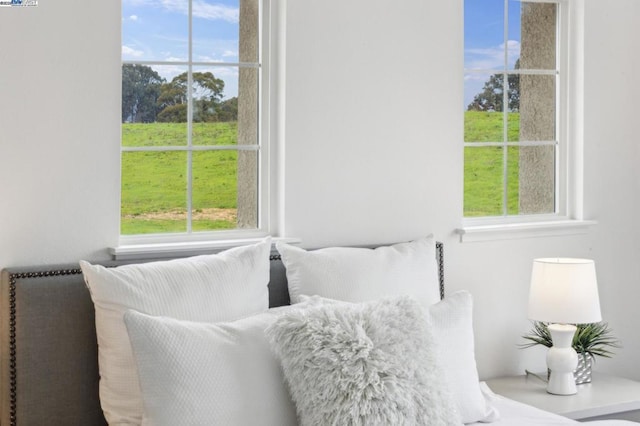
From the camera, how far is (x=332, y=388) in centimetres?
257

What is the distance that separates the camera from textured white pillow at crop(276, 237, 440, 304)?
329 cm

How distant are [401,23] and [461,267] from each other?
44.0 inches

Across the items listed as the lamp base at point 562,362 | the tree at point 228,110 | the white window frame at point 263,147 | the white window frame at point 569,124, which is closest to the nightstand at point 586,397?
the lamp base at point 562,362

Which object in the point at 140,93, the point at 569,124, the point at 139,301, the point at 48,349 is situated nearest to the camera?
the point at 139,301

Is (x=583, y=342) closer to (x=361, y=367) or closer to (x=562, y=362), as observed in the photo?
(x=562, y=362)

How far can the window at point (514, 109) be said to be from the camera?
4.21 m

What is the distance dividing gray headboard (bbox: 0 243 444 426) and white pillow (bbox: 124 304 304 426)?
19.1 inches

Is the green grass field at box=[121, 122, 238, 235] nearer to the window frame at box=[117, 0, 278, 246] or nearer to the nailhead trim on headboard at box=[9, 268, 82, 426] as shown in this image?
the window frame at box=[117, 0, 278, 246]

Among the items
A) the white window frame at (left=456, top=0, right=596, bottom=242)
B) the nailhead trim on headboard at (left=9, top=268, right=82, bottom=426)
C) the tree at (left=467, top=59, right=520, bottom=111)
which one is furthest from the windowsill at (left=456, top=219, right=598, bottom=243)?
the nailhead trim on headboard at (left=9, top=268, right=82, bottom=426)

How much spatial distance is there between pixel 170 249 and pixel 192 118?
0.56m

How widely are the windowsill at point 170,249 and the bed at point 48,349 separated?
24 centimetres

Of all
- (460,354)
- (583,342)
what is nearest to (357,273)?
(460,354)

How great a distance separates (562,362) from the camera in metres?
3.79

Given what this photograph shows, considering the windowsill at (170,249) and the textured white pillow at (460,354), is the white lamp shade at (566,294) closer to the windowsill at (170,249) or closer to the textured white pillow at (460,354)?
the textured white pillow at (460,354)
